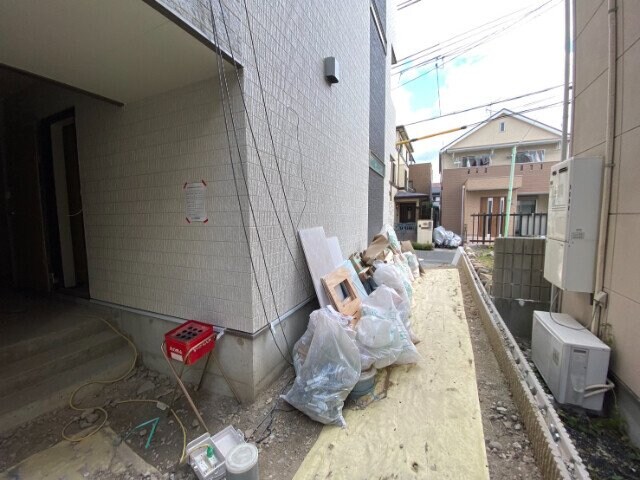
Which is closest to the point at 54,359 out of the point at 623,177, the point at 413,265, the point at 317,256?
the point at 317,256

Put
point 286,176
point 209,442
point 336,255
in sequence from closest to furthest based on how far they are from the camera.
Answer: point 209,442 → point 286,176 → point 336,255

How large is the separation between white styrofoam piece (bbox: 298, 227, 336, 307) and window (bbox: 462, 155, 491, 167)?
15.6 metres

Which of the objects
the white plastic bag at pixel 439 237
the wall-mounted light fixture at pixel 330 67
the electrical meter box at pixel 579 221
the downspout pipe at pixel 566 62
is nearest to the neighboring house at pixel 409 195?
the white plastic bag at pixel 439 237

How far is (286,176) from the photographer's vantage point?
258 cm

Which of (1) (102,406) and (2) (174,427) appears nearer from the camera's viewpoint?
(2) (174,427)

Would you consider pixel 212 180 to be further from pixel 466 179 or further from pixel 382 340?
pixel 466 179

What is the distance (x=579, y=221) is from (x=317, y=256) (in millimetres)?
2595

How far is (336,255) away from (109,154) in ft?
9.02

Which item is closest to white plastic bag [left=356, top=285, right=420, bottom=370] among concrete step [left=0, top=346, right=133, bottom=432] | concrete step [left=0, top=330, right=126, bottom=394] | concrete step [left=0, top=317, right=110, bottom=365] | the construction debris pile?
the construction debris pile

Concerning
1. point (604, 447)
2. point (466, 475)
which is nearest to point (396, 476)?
point (466, 475)

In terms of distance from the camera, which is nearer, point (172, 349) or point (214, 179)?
point (172, 349)

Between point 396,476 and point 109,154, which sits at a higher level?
point 109,154

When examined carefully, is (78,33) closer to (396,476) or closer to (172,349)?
(172,349)

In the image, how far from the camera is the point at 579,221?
263 cm
